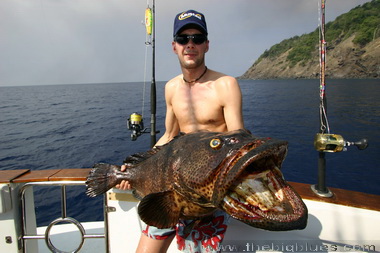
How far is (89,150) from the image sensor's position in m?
12.9

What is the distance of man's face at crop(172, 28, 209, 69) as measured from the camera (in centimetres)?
260

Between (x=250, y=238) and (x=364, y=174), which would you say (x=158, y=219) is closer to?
(x=250, y=238)

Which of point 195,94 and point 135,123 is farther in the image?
point 135,123

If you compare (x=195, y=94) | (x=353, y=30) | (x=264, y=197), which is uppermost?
(x=353, y=30)

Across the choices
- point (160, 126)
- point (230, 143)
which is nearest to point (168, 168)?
point (230, 143)

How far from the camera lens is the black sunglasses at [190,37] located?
257 cm

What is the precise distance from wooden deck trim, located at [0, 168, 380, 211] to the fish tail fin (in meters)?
0.25

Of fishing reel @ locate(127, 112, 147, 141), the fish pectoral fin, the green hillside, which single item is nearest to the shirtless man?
the fish pectoral fin

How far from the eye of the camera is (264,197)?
1.36 m

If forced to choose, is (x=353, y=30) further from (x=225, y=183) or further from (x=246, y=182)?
(x=225, y=183)

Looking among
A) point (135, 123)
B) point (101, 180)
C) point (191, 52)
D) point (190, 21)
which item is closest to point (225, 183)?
point (101, 180)

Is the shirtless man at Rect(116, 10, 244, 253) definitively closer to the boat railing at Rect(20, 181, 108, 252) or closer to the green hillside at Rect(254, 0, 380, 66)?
the boat railing at Rect(20, 181, 108, 252)

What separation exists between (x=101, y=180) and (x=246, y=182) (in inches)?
69.6

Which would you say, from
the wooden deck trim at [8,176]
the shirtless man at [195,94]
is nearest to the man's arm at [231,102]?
the shirtless man at [195,94]
